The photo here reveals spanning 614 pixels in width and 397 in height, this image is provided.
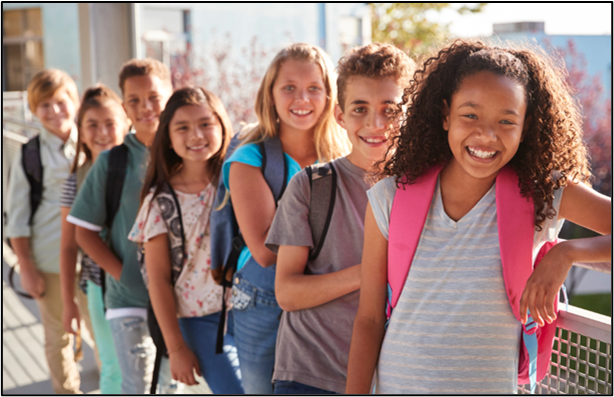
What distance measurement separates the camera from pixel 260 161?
7.18 feet

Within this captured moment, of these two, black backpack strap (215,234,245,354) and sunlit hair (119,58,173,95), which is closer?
black backpack strap (215,234,245,354)

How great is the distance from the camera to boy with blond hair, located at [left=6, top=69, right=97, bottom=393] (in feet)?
11.6

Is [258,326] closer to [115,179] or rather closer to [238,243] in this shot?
[238,243]

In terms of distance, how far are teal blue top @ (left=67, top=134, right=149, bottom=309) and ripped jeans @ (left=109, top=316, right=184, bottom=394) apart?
9 cm

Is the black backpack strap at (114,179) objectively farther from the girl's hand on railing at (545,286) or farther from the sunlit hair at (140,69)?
the girl's hand on railing at (545,286)

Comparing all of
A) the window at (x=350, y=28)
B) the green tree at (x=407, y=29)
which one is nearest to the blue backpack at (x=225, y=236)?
the green tree at (x=407, y=29)

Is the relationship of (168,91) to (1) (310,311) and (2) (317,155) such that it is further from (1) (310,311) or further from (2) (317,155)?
(1) (310,311)

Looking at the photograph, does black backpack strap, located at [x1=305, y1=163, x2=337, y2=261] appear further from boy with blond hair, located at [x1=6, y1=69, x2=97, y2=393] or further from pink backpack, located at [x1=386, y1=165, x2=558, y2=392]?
boy with blond hair, located at [x1=6, y1=69, x2=97, y2=393]

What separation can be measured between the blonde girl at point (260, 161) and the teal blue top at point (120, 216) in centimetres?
79

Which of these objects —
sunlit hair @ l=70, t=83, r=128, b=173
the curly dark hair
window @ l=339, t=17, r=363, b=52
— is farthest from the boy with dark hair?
window @ l=339, t=17, r=363, b=52

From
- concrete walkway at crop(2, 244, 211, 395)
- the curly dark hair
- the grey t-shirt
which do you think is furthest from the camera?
concrete walkway at crop(2, 244, 211, 395)

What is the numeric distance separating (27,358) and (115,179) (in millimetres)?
2345

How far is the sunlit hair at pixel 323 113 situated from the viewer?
2297 millimetres

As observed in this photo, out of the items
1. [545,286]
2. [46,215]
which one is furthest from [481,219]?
[46,215]
